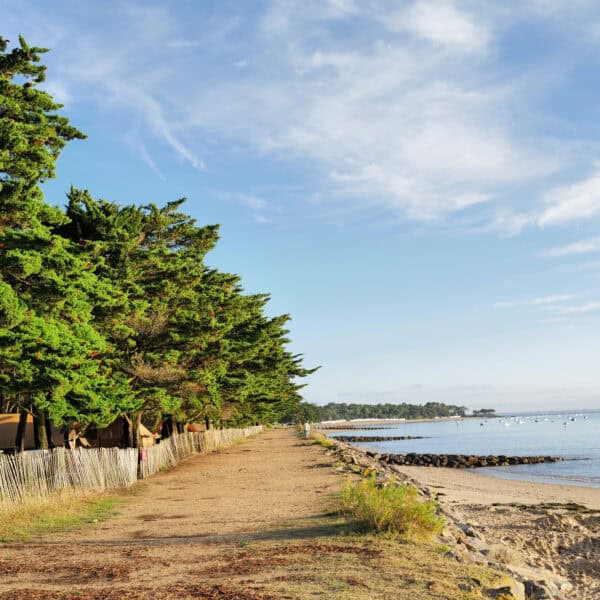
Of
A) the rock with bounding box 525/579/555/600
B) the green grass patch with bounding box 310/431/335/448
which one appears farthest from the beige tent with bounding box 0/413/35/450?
the rock with bounding box 525/579/555/600

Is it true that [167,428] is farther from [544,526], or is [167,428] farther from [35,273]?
[35,273]

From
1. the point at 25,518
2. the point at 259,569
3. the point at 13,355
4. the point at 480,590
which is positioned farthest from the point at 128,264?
the point at 480,590

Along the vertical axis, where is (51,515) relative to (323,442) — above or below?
above

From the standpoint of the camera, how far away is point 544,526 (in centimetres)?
1961

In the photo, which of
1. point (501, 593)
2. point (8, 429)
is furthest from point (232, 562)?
point (8, 429)

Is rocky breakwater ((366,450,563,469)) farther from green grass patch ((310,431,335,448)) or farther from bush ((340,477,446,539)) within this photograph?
bush ((340,477,446,539))

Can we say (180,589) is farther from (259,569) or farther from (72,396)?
(72,396)

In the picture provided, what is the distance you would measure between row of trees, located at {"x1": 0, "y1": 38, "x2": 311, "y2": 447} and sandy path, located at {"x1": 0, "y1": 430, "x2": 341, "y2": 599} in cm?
371

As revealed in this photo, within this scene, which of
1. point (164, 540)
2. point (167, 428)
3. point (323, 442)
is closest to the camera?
point (164, 540)

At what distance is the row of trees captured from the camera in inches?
536

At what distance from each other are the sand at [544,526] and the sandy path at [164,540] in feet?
15.9

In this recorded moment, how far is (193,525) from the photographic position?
42.9 ft

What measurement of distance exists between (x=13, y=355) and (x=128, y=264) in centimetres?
935

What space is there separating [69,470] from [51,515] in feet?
10.3
